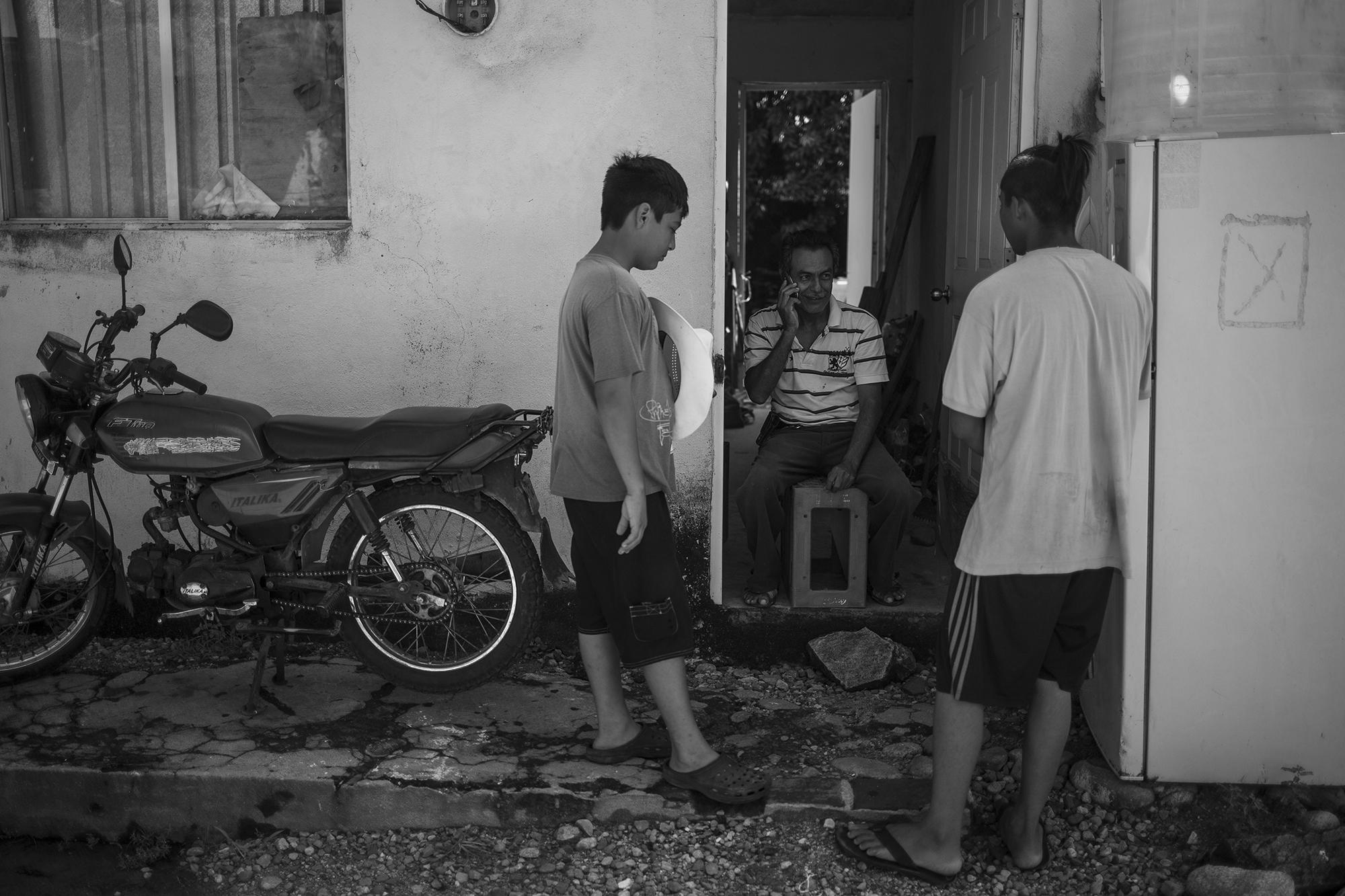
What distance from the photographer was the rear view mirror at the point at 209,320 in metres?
3.64

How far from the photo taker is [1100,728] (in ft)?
12.1

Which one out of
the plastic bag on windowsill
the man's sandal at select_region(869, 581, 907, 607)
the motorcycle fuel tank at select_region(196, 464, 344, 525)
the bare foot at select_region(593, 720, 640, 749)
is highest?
the plastic bag on windowsill

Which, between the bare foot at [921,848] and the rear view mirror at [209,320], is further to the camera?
the rear view mirror at [209,320]

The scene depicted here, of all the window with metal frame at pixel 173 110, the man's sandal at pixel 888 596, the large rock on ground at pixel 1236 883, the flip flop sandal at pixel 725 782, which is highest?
the window with metal frame at pixel 173 110

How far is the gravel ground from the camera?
3172mm

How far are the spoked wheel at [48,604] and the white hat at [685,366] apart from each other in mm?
2104

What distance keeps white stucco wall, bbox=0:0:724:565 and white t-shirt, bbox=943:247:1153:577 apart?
169 centimetres

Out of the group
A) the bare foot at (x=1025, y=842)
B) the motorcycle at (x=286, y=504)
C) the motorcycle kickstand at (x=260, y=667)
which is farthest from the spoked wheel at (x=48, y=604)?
the bare foot at (x=1025, y=842)

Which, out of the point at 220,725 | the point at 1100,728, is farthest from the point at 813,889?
the point at 220,725

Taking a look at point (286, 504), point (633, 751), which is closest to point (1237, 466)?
point (633, 751)

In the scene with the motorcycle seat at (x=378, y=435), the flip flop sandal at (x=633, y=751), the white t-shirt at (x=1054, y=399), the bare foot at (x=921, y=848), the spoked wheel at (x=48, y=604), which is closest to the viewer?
the white t-shirt at (x=1054, y=399)

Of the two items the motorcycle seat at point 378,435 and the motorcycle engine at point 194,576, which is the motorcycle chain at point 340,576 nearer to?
the motorcycle engine at point 194,576

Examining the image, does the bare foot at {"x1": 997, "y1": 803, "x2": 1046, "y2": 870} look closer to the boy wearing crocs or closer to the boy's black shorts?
the boy wearing crocs

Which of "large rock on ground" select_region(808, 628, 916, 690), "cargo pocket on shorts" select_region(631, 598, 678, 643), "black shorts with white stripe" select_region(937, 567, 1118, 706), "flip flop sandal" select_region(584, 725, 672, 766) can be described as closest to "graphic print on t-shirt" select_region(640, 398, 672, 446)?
"cargo pocket on shorts" select_region(631, 598, 678, 643)
